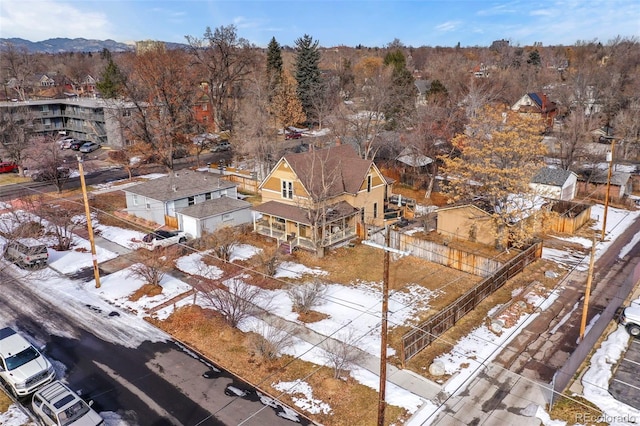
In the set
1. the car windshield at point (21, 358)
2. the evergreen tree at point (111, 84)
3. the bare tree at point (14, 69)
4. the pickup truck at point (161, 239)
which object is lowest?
the car windshield at point (21, 358)

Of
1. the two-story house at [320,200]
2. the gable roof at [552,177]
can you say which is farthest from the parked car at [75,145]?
the gable roof at [552,177]

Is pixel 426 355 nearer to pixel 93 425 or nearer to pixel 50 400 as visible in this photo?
pixel 93 425

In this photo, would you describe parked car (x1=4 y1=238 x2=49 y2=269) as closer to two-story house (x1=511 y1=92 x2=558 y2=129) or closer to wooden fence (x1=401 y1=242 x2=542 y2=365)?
wooden fence (x1=401 y1=242 x2=542 y2=365)

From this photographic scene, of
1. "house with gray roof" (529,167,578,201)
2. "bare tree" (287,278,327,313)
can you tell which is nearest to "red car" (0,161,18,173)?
"bare tree" (287,278,327,313)

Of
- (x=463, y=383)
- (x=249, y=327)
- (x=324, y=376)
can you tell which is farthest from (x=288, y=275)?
(x=463, y=383)

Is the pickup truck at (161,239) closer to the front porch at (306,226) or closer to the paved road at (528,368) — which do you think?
the front porch at (306,226)
